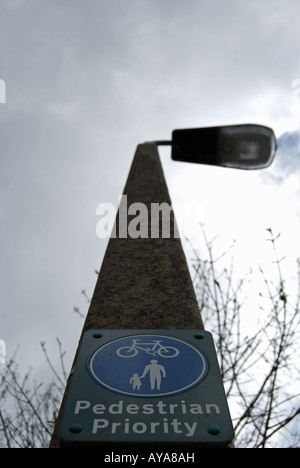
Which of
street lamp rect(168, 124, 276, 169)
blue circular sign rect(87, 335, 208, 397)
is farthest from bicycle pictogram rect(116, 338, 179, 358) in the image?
street lamp rect(168, 124, 276, 169)

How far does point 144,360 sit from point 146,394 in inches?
5.4

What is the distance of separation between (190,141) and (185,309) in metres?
1.41

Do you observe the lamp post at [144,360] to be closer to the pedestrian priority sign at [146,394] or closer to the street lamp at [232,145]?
the pedestrian priority sign at [146,394]

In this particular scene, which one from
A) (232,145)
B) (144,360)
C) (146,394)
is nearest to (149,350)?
(144,360)

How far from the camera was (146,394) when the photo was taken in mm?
1198

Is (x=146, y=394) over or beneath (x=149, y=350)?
beneath

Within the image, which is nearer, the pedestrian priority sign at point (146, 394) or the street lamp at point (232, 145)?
the pedestrian priority sign at point (146, 394)

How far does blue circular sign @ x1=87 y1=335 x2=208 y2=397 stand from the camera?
1229 millimetres

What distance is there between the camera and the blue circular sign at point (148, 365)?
1.23m

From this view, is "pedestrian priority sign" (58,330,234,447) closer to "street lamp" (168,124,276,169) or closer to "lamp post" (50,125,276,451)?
"lamp post" (50,125,276,451)

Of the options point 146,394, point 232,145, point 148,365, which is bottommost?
point 146,394

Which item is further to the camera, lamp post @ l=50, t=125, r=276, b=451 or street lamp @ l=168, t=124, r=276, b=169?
street lamp @ l=168, t=124, r=276, b=169

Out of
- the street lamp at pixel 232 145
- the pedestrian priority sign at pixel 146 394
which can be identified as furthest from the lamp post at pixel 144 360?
the street lamp at pixel 232 145

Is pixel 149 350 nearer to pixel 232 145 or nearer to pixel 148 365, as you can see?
pixel 148 365
